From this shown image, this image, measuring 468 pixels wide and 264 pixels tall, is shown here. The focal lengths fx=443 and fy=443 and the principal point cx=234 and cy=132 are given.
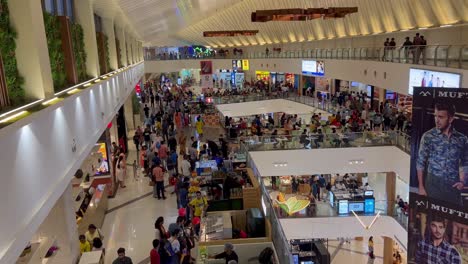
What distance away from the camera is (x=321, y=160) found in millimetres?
16688

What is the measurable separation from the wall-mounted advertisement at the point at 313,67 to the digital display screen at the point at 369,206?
498 inches

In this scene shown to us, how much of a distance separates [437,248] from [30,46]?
16.7 feet

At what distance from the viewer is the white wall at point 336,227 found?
14750 millimetres

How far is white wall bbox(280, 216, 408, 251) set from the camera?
581 inches

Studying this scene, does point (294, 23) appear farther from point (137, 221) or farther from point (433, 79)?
point (137, 221)

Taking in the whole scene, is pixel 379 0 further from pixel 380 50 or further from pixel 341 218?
pixel 341 218

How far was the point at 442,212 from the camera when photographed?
517 cm

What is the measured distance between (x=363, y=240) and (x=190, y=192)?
11489 millimetres

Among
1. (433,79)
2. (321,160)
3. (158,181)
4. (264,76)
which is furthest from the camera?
(264,76)

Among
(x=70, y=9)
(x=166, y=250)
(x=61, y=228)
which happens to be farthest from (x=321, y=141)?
(x=61, y=228)

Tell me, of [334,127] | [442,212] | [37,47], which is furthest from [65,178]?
[334,127]

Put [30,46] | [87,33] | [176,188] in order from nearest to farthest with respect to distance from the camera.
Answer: [30,46], [87,33], [176,188]

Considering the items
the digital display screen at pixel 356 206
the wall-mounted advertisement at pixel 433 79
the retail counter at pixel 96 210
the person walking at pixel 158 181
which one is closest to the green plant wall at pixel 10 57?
the retail counter at pixel 96 210

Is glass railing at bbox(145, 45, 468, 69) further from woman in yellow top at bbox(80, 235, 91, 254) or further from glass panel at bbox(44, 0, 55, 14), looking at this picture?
woman in yellow top at bbox(80, 235, 91, 254)
